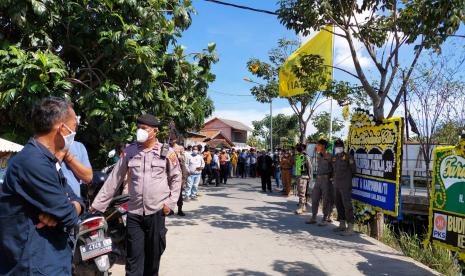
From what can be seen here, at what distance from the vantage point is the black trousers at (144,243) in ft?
13.5

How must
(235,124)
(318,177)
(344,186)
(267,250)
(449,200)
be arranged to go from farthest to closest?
(235,124) < (318,177) < (344,186) < (267,250) < (449,200)

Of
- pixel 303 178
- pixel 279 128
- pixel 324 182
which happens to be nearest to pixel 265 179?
pixel 303 178

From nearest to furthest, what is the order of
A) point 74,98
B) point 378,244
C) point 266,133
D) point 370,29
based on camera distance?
point 378,244
point 74,98
point 370,29
point 266,133

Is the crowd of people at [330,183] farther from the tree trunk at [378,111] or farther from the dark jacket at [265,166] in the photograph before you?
the dark jacket at [265,166]

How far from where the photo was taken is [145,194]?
420cm

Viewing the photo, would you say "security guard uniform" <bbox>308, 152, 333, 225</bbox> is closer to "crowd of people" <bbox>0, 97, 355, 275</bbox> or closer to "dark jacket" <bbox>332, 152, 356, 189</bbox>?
"crowd of people" <bbox>0, 97, 355, 275</bbox>

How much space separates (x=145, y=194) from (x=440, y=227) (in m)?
3.83

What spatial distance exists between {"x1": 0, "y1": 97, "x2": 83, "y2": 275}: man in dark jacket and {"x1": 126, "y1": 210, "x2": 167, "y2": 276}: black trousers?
164 cm

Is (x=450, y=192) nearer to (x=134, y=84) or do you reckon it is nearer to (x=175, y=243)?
(x=175, y=243)

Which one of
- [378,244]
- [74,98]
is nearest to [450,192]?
[378,244]

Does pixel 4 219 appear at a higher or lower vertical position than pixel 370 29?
lower

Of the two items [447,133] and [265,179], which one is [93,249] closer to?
[447,133]

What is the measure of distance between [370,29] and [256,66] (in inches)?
408

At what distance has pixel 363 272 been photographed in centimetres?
562
